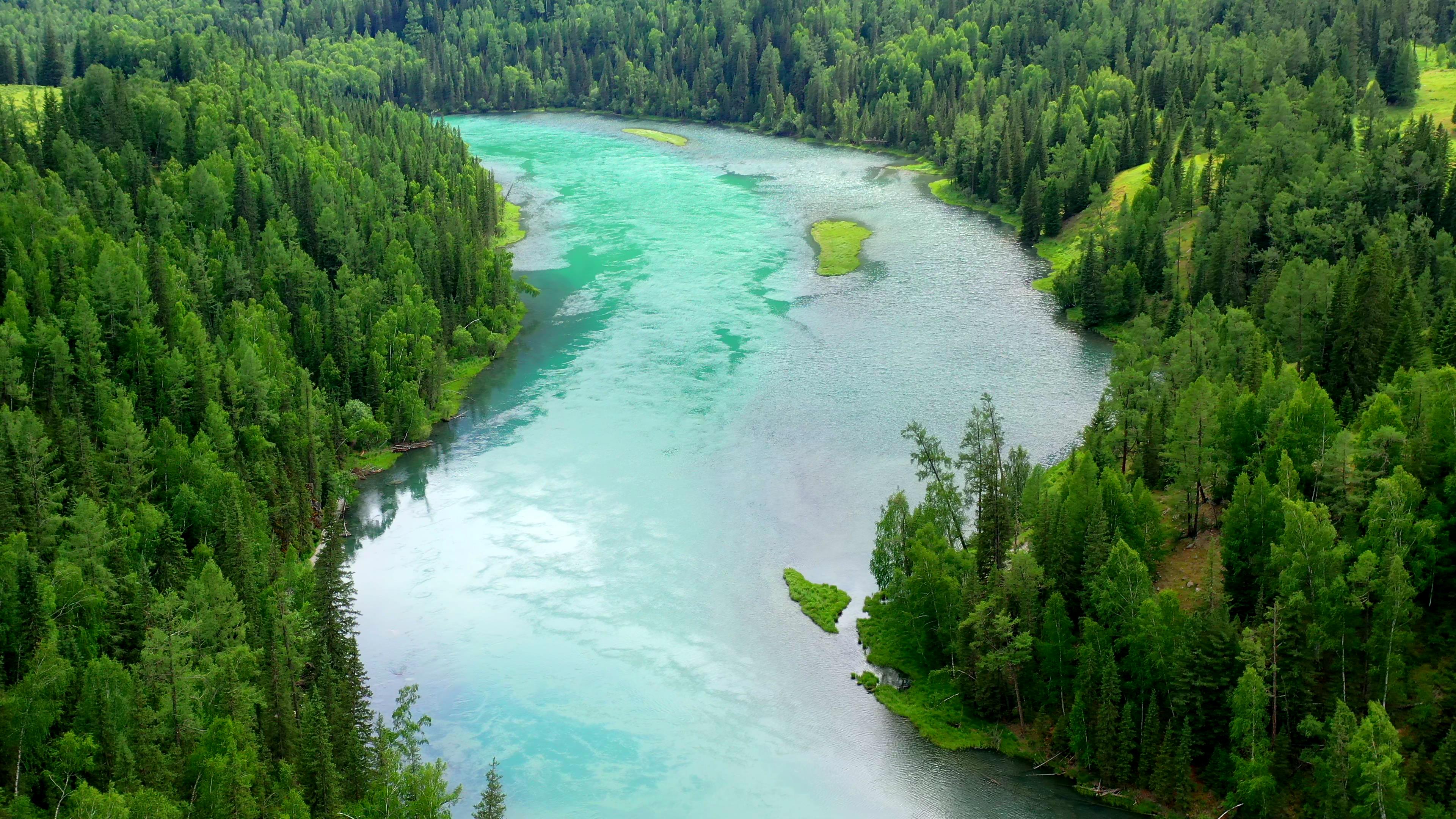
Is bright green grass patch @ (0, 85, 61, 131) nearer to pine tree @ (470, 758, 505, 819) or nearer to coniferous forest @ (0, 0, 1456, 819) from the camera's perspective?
coniferous forest @ (0, 0, 1456, 819)

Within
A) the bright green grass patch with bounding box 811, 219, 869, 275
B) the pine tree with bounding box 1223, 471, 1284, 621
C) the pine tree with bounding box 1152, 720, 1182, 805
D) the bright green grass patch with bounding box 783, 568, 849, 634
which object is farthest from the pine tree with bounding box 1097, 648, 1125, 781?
the bright green grass patch with bounding box 811, 219, 869, 275

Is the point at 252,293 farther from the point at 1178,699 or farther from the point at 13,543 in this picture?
the point at 1178,699

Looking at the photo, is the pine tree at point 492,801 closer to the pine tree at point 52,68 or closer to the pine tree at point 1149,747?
the pine tree at point 1149,747

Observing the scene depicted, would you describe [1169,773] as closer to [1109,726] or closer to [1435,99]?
[1109,726]

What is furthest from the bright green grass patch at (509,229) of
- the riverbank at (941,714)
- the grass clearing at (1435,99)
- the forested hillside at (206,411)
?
the grass clearing at (1435,99)

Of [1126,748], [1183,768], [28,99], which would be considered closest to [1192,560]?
[1126,748]

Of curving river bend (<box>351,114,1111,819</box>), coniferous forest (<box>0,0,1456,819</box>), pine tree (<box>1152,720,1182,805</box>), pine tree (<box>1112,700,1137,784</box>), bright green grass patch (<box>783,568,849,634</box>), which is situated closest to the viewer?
coniferous forest (<box>0,0,1456,819</box>)
